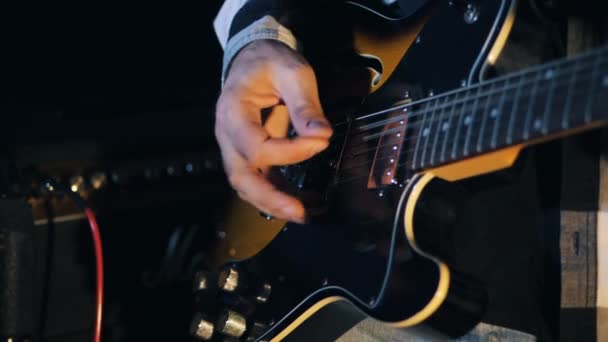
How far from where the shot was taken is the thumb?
2.82 feet

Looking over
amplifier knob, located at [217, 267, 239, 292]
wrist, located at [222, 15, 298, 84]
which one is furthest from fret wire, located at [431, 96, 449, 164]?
amplifier knob, located at [217, 267, 239, 292]

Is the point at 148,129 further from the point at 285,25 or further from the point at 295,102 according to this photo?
the point at 295,102

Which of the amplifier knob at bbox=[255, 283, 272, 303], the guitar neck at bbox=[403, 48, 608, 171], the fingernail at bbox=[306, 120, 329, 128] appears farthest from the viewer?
the amplifier knob at bbox=[255, 283, 272, 303]

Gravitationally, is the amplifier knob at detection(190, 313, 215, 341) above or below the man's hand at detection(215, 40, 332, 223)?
below

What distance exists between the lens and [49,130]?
4.75 ft

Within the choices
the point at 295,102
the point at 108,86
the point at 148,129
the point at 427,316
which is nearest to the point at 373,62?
the point at 295,102

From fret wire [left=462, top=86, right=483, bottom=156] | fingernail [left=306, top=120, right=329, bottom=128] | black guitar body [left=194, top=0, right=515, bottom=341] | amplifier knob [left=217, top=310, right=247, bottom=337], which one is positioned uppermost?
fret wire [left=462, top=86, right=483, bottom=156]

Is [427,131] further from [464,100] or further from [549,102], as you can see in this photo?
[549,102]

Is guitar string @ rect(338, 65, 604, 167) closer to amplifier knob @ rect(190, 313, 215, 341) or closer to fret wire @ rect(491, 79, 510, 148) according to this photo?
fret wire @ rect(491, 79, 510, 148)

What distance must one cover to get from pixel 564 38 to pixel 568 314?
1.03ft

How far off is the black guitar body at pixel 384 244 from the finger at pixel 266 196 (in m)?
0.05

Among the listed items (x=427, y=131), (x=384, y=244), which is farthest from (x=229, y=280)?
(x=427, y=131)

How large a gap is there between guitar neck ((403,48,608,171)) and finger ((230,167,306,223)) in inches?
6.7

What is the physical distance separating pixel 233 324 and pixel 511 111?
1.80ft
